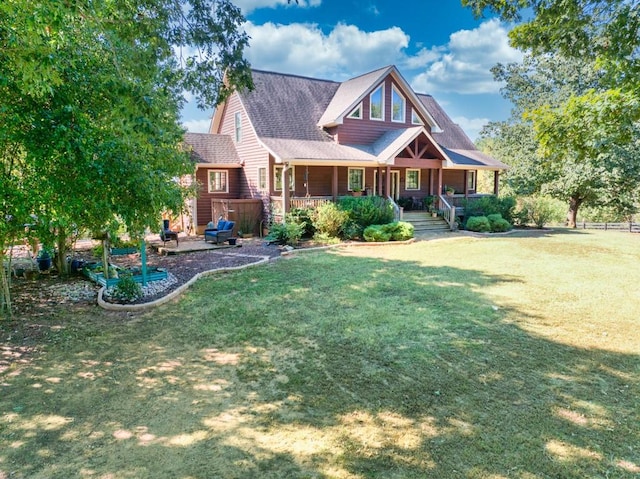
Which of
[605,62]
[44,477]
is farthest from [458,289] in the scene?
[44,477]

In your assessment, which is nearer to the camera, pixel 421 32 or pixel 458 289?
pixel 458 289

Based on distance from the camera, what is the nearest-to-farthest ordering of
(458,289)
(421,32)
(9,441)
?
(9,441) < (458,289) < (421,32)

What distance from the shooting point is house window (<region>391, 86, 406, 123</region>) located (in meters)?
22.1

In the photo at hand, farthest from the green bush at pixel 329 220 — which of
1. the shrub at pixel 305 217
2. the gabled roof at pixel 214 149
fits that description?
the gabled roof at pixel 214 149

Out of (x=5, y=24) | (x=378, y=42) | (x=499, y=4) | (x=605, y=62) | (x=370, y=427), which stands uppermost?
(x=378, y=42)

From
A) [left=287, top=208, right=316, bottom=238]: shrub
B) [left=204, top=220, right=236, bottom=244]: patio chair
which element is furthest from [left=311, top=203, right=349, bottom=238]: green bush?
[left=204, top=220, right=236, bottom=244]: patio chair

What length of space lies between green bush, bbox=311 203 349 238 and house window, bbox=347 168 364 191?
4.63 meters

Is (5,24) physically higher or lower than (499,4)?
lower

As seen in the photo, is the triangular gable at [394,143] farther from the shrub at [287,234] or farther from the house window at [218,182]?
the house window at [218,182]

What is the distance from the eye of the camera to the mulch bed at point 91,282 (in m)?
7.93

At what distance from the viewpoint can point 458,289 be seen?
8945mm

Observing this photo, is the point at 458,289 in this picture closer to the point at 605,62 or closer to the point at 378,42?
the point at 605,62

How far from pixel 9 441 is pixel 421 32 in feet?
74.7

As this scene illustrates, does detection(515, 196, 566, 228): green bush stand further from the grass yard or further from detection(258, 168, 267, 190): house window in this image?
the grass yard
